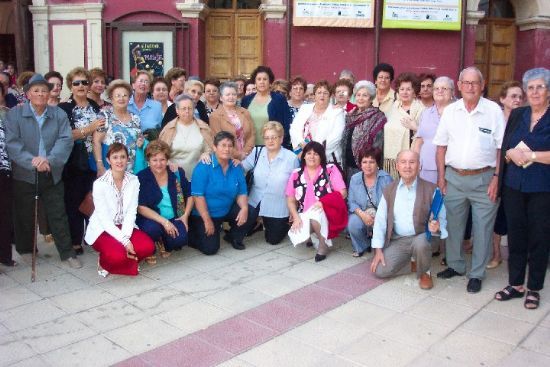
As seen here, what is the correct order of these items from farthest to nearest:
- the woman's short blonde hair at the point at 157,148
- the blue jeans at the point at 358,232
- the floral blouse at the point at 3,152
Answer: the blue jeans at the point at 358,232 < the woman's short blonde hair at the point at 157,148 < the floral blouse at the point at 3,152

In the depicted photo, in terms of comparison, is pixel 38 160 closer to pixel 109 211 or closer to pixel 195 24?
Result: pixel 109 211

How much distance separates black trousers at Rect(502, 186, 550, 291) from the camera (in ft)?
13.7

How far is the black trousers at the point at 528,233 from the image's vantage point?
13.7 ft

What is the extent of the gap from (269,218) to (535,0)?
9630mm

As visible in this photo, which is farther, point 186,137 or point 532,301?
point 186,137

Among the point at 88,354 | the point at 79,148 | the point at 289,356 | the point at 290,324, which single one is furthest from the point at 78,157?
the point at 289,356

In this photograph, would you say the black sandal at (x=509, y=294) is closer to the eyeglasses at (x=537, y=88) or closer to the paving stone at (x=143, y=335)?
the eyeglasses at (x=537, y=88)

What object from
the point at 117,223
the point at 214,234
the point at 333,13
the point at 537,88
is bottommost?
the point at 214,234

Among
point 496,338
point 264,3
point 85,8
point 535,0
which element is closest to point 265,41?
point 264,3

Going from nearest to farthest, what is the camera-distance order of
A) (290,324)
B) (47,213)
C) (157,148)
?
(290,324)
(47,213)
(157,148)

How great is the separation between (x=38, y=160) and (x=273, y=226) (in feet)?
8.02

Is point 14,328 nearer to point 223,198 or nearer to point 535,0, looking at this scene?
point 223,198

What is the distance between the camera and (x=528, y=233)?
14.2ft

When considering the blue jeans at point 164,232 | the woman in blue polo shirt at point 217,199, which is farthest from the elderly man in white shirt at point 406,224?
the blue jeans at point 164,232
